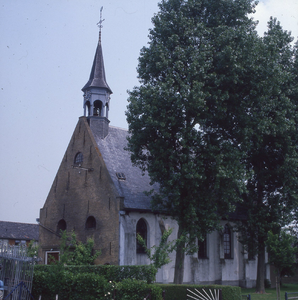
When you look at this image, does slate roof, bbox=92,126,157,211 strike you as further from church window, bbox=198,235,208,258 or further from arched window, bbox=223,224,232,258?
arched window, bbox=223,224,232,258

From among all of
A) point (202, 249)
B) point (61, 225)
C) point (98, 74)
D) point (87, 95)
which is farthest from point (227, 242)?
point (98, 74)

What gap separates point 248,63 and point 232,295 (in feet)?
42.3

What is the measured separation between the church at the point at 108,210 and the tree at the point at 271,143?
4.66 meters

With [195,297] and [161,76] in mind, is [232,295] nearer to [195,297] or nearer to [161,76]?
[195,297]

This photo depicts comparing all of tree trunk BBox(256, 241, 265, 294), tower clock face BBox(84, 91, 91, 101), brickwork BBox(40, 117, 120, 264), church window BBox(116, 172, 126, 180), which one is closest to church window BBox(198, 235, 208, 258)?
tree trunk BBox(256, 241, 265, 294)

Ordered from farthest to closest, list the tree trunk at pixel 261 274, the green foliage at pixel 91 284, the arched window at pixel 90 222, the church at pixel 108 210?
the arched window at pixel 90 222, the tree trunk at pixel 261 274, the church at pixel 108 210, the green foliage at pixel 91 284

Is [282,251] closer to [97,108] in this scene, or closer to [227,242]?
[227,242]

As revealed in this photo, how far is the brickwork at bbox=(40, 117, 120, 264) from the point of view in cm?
2709

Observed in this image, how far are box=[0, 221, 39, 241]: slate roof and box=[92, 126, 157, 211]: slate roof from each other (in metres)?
39.7

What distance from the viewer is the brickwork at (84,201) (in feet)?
88.9

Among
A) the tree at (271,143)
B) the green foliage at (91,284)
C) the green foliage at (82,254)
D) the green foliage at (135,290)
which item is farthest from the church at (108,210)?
the green foliage at (135,290)

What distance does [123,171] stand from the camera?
99.8ft

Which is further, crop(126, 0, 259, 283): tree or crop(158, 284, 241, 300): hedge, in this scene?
crop(126, 0, 259, 283): tree

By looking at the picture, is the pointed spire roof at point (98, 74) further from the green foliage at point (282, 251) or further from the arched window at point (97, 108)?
the green foliage at point (282, 251)
